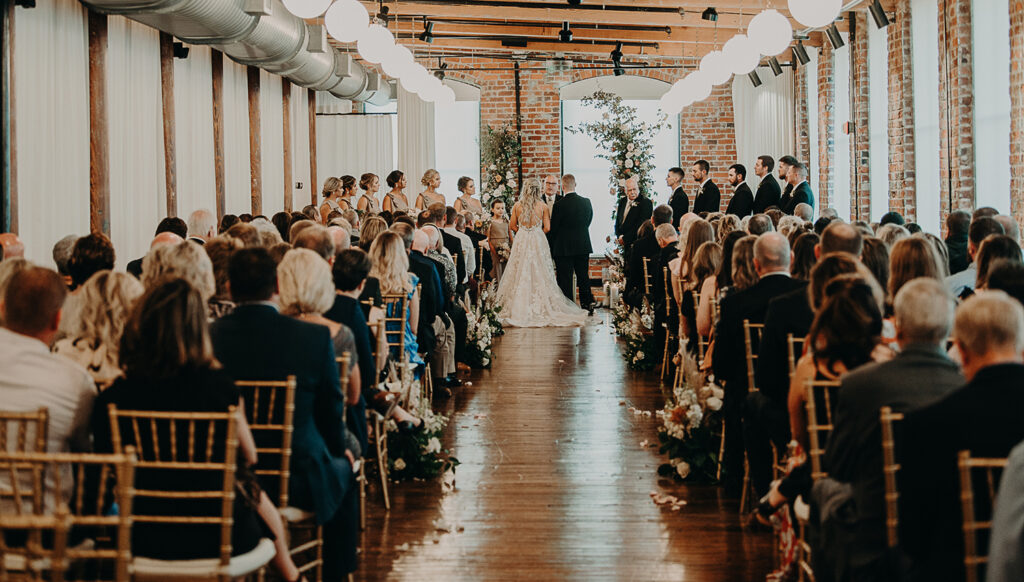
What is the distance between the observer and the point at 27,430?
290 cm

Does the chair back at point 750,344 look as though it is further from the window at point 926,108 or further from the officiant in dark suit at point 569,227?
the officiant in dark suit at point 569,227

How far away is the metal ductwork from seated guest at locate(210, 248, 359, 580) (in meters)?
3.65

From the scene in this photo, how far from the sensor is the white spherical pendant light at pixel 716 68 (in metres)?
9.12

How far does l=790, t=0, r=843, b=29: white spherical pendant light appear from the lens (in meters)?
6.33

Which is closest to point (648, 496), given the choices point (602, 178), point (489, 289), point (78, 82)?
point (78, 82)

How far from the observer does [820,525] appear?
3123 mm

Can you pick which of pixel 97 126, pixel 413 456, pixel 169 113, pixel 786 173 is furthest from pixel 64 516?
pixel 786 173

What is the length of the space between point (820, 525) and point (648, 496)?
2220mm

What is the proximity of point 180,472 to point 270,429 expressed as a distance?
0.48 metres

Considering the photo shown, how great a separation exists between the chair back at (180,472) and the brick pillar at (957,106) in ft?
24.5

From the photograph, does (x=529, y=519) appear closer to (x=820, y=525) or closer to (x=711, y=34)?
(x=820, y=525)

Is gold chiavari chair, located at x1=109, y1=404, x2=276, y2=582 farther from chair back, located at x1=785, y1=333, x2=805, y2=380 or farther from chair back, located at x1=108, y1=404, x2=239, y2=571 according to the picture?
chair back, located at x1=785, y1=333, x2=805, y2=380

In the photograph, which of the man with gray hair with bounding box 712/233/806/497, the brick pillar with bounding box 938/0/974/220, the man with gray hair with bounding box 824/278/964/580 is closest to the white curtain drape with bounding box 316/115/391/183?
the brick pillar with bounding box 938/0/974/220

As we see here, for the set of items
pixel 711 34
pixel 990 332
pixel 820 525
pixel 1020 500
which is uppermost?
pixel 711 34
